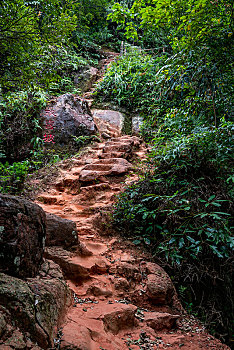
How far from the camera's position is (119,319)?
179cm

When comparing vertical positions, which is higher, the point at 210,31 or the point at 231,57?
the point at 210,31

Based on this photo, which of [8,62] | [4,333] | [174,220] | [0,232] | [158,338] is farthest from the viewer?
[174,220]

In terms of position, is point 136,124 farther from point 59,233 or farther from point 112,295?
point 112,295

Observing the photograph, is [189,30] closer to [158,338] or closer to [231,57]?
[231,57]

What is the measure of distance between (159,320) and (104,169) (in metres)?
3.12

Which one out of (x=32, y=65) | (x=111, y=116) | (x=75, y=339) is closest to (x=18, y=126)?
(x=111, y=116)

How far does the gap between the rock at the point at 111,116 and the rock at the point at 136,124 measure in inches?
16.4

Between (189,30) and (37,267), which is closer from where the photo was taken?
(37,267)

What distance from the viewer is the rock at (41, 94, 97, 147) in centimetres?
621

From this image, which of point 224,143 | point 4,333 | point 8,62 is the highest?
point 8,62

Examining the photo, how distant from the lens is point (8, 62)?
2555 mm

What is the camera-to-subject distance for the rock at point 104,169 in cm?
430

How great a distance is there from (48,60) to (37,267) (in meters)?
2.57

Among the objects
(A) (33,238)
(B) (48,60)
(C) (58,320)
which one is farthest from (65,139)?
(C) (58,320)
